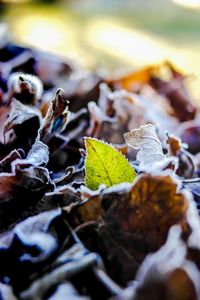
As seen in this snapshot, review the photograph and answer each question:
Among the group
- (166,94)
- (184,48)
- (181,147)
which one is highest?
(181,147)

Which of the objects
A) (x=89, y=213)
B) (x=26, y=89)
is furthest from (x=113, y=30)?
(x=89, y=213)

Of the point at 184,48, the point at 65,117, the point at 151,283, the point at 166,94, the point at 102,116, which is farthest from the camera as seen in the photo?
the point at 184,48

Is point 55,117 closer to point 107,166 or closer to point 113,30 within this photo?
point 107,166

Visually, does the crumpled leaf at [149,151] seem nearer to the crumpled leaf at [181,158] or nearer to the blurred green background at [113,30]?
the crumpled leaf at [181,158]

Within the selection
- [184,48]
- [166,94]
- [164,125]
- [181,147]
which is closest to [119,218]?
[181,147]

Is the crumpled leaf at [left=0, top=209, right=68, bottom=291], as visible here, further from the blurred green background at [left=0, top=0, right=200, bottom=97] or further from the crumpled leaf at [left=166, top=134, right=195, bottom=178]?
the blurred green background at [left=0, top=0, right=200, bottom=97]

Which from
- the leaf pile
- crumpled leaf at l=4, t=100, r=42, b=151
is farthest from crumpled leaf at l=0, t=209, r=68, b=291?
crumpled leaf at l=4, t=100, r=42, b=151

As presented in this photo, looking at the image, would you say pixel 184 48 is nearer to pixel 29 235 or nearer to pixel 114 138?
pixel 114 138
